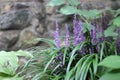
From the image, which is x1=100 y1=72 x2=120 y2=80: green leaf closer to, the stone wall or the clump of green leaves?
the clump of green leaves

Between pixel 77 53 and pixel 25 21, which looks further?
pixel 25 21

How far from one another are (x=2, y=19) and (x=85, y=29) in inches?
39.4

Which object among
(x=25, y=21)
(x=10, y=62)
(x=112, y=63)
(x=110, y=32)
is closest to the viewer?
(x=112, y=63)

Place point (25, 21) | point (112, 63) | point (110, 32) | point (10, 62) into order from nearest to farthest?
point (112, 63), point (10, 62), point (110, 32), point (25, 21)

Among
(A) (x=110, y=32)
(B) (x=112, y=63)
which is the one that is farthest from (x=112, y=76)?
(A) (x=110, y=32)

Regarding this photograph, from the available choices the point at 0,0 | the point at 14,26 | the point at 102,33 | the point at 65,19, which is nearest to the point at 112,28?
the point at 102,33

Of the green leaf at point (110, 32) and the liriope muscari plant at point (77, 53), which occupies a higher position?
the green leaf at point (110, 32)

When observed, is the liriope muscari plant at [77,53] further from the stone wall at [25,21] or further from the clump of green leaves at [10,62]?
the stone wall at [25,21]

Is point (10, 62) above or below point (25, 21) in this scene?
below

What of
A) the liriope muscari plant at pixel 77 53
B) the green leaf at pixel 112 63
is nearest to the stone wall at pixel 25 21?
the liriope muscari plant at pixel 77 53

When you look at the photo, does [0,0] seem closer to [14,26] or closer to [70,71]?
[14,26]

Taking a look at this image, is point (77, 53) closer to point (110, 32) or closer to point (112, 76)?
point (110, 32)

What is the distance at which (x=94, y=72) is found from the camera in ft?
3.95

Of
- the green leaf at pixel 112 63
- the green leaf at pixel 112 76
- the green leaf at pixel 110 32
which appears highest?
the green leaf at pixel 110 32
